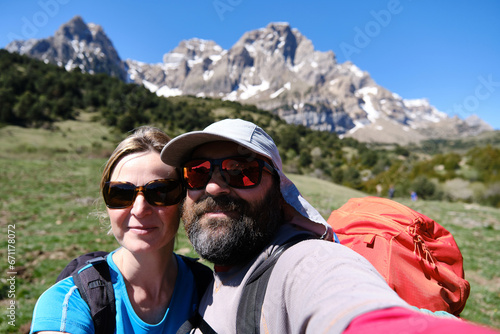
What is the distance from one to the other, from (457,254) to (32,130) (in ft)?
194

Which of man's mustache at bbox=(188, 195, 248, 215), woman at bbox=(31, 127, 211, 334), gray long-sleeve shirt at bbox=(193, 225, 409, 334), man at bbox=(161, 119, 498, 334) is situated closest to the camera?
gray long-sleeve shirt at bbox=(193, 225, 409, 334)

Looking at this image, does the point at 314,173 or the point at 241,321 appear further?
the point at 314,173

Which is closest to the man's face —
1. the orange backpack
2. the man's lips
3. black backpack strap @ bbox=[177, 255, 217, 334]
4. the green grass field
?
the man's lips

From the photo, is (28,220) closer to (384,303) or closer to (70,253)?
(70,253)

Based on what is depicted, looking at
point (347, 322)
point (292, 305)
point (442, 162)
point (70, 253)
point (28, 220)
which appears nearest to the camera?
point (347, 322)

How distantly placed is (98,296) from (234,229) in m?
1.12

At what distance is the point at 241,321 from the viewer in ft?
5.26

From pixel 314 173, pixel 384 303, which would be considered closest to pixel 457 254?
pixel 384 303

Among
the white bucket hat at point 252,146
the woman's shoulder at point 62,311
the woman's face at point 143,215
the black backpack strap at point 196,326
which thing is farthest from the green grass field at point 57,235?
the black backpack strap at point 196,326

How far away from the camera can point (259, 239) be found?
76.5 inches

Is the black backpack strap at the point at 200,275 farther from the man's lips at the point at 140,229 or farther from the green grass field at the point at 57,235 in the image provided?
the green grass field at the point at 57,235

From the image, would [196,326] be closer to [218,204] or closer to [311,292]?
[218,204]

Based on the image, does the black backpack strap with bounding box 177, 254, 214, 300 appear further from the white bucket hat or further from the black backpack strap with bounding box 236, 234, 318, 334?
the white bucket hat

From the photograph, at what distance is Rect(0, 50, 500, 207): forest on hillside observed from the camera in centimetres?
4497
